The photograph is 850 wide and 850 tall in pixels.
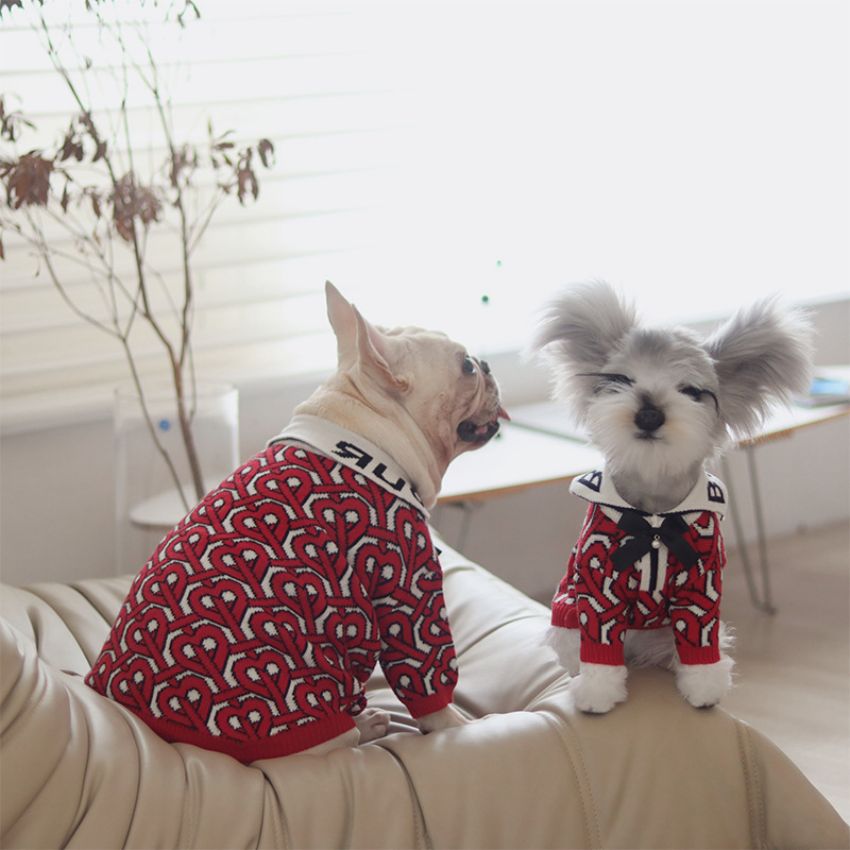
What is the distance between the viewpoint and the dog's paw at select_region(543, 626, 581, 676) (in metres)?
1.66

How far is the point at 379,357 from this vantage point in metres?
1.67

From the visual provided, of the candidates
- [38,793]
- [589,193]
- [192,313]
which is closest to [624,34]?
[589,193]

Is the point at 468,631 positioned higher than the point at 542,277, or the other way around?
the point at 542,277

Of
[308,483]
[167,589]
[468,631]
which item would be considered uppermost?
[308,483]

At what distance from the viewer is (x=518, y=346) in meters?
3.39

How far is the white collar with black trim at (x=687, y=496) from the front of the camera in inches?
61.5

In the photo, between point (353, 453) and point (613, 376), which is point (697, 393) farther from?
point (353, 453)

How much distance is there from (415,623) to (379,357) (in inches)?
15.2

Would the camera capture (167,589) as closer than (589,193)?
Yes

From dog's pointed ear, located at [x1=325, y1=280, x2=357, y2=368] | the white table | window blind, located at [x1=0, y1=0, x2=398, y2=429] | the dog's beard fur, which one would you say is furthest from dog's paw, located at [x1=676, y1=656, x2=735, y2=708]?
window blind, located at [x1=0, y1=0, x2=398, y2=429]

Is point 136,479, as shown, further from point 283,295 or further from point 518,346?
point 518,346

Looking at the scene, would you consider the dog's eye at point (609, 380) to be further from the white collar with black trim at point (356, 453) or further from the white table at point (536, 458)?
the white table at point (536, 458)

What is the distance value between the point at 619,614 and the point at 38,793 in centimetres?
77

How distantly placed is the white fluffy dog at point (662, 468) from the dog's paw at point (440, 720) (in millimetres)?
188
